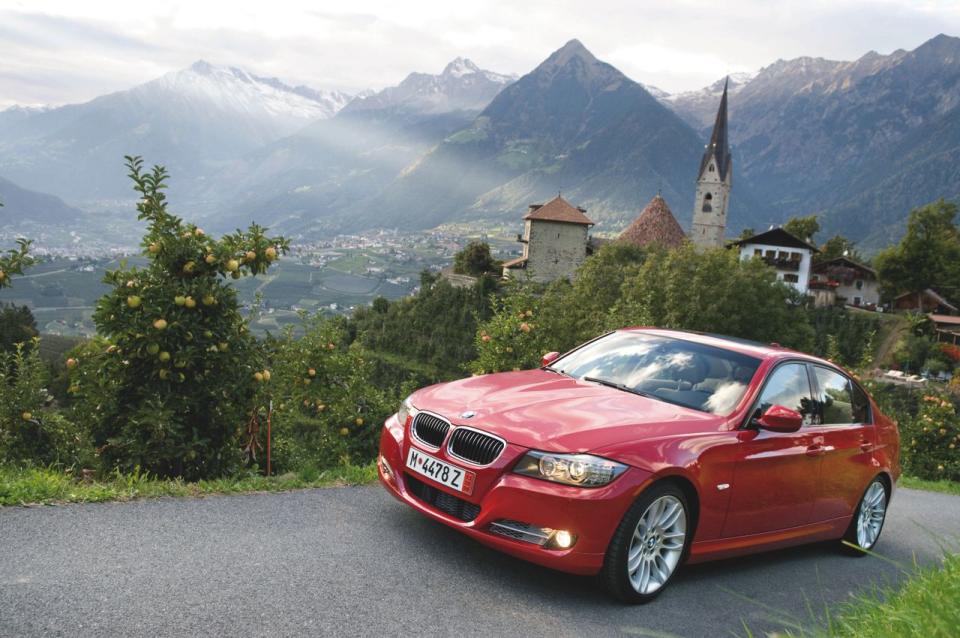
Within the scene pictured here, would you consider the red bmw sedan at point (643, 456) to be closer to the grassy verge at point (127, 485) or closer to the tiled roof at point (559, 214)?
the grassy verge at point (127, 485)

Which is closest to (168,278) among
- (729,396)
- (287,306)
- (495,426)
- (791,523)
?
(495,426)

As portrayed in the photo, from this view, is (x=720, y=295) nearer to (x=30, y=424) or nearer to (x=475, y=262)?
(x=475, y=262)

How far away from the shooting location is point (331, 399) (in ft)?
32.0

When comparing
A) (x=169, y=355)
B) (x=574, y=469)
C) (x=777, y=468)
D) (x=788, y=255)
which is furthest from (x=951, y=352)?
(x=169, y=355)

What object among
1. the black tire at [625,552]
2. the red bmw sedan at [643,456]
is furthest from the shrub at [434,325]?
the black tire at [625,552]

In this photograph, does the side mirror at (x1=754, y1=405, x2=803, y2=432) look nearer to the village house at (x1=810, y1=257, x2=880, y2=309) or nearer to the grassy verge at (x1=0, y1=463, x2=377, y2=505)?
the grassy verge at (x1=0, y1=463, x2=377, y2=505)

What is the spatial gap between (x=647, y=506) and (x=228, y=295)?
4.22 m

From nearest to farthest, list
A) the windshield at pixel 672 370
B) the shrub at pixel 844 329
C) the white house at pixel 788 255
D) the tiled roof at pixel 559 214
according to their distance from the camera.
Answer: the windshield at pixel 672 370, the shrub at pixel 844 329, the white house at pixel 788 255, the tiled roof at pixel 559 214

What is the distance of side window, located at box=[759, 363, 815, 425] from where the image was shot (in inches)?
219

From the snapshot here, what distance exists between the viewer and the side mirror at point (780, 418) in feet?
16.8

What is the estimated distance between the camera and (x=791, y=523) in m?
5.70

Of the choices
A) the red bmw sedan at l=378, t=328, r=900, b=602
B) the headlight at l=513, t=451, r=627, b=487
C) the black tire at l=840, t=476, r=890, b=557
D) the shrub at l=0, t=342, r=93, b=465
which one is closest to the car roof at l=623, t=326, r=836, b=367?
the red bmw sedan at l=378, t=328, r=900, b=602

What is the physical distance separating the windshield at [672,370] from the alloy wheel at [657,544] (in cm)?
92

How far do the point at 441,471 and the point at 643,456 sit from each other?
131 centimetres
